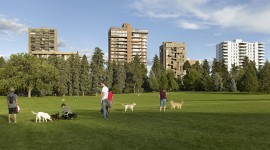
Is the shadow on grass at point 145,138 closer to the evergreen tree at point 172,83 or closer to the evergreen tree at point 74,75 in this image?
the evergreen tree at point 74,75

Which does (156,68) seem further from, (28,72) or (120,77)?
(28,72)

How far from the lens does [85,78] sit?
395ft

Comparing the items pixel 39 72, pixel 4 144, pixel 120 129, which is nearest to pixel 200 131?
pixel 120 129

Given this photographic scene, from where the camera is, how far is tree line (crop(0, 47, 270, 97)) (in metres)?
96.4

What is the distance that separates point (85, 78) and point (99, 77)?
7.18m

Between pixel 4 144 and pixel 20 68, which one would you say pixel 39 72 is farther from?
pixel 4 144

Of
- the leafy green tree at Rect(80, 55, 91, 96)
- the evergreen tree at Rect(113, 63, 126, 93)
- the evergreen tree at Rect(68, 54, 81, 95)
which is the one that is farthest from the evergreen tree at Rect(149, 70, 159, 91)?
the evergreen tree at Rect(68, 54, 81, 95)

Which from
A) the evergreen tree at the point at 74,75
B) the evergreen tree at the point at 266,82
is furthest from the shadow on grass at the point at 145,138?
the evergreen tree at the point at 266,82

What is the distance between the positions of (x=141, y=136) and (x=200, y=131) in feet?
10.3

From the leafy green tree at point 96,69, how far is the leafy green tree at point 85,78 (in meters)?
1.93

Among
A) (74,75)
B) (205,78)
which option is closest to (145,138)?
(74,75)

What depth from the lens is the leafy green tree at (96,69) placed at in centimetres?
12312

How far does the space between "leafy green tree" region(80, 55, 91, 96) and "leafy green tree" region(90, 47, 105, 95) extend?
1.93 m

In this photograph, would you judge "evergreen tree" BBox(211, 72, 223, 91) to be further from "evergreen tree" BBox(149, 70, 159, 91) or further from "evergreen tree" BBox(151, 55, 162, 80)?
"evergreen tree" BBox(151, 55, 162, 80)
